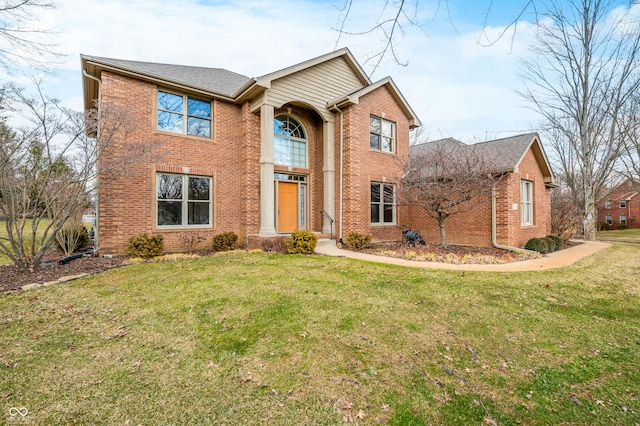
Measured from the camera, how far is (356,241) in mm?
10422

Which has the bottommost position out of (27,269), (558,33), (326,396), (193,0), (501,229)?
(326,396)

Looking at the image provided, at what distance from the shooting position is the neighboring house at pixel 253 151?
8.90 metres

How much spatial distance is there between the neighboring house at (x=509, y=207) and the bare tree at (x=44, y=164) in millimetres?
11468

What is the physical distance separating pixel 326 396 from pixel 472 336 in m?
2.29

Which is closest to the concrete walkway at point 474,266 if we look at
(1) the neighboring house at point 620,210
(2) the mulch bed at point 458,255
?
(2) the mulch bed at point 458,255

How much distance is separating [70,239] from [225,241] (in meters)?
4.80

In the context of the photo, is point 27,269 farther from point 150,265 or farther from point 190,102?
point 190,102

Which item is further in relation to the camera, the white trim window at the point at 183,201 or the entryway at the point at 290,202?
the entryway at the point at 290,202

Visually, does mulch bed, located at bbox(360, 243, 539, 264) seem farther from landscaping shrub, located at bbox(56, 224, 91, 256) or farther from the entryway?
landscaping shrub, located at bbox(56, 224, 91, 256)

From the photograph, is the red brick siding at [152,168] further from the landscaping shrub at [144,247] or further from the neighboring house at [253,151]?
the landscaping shrub at [144,247]

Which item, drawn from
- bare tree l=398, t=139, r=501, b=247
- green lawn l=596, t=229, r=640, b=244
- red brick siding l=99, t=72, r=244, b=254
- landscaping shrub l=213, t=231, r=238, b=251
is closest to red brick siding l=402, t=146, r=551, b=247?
bare tree l=398, t=139, r=501, b=247

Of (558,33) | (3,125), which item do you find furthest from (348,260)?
(558,33)

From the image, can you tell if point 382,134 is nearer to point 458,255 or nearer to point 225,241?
point 458,255

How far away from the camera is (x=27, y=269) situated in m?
6.50
